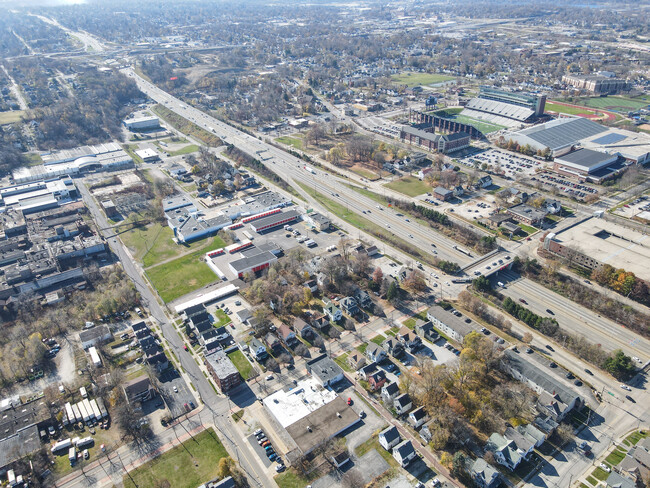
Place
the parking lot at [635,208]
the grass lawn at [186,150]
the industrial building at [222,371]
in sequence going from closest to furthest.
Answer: the industrial building at [222,371]
the parking lot at [635,208]
the grass lawn at [186,150]

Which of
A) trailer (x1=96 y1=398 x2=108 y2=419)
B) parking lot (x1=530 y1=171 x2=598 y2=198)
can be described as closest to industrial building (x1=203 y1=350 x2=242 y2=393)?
trailer (x1=96 y1=398 x2=108 y2=419)

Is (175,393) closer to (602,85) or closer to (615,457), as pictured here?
(615,457)

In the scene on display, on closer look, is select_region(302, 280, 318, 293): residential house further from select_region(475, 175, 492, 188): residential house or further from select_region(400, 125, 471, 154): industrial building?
select_region(400, 125, 471, 154): industrial building

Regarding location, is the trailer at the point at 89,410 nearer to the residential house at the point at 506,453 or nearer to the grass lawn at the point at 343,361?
the grass lawn at the point at 343,361

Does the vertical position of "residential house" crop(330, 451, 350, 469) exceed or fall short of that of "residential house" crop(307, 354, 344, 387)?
it falls short

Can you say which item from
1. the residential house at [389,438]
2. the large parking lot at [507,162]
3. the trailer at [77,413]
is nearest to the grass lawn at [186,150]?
the large parking lot at [507,162]

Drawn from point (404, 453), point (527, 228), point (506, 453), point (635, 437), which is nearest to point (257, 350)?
point (404, 453)
